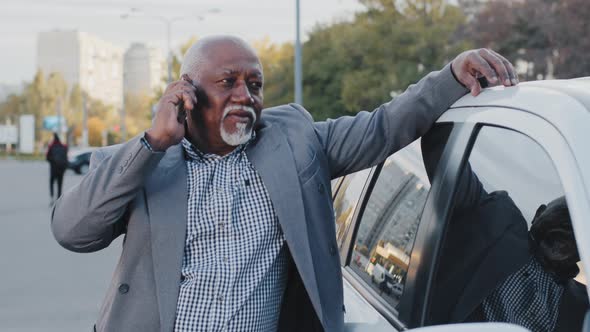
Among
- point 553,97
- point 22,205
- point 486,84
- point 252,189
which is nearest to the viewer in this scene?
point 553,97

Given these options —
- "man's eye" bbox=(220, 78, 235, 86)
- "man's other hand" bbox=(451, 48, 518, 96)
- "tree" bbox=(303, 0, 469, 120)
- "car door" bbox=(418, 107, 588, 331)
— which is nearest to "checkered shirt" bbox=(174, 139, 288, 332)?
"man's eye" bbox=(220, 78, 235, 86)

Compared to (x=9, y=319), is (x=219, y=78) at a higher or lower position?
higher

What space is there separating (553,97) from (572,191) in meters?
0.27

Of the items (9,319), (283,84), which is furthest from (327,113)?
(9,319)

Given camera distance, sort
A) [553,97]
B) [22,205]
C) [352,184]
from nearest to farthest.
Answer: [553,97] < [352,184] < [22,205]

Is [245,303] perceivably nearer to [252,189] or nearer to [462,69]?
[252,189]

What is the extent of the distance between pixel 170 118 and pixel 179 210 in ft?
0.81

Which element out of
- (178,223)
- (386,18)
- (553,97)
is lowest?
(178,223)

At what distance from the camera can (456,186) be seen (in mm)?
2217

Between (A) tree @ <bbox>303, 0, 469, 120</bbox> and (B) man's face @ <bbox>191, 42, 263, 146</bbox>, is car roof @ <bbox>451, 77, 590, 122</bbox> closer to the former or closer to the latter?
(B) man's face @ <bbox>191, 42, 263, 146</bbox>

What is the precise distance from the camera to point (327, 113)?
109 feet

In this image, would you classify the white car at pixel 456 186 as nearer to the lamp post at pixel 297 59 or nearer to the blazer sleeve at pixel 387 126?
the blazer sleeve at pixel 387 126

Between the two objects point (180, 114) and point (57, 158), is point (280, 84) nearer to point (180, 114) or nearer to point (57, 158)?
point (57, 158)

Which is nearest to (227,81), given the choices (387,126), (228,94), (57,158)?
(228,94)
